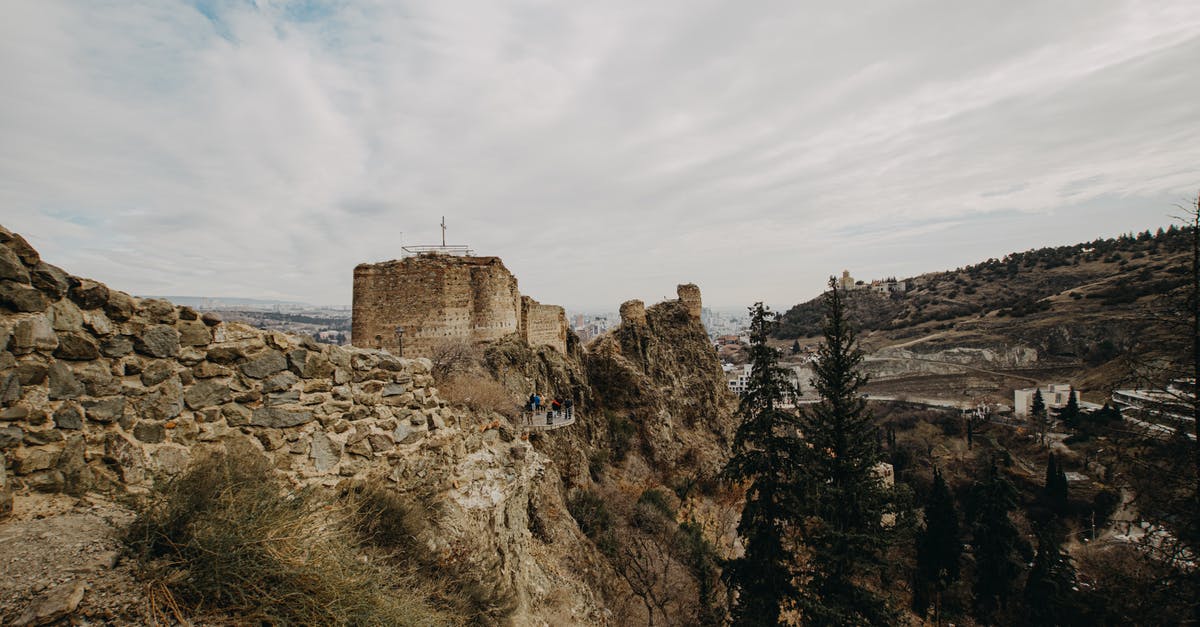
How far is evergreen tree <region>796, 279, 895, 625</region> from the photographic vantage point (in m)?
9.42

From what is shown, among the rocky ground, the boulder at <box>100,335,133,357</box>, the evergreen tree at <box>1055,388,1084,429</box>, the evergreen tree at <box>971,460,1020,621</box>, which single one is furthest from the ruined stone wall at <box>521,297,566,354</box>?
the evergreen tree at <box>1055,388,1084,429</box>

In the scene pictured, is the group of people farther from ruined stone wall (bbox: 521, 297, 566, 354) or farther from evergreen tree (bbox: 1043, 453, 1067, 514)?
evergreen tree (bbox: 1043, 453, 1067, 514)

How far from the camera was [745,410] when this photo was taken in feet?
37.9

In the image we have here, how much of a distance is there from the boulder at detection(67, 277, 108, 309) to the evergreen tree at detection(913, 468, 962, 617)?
33.9 m

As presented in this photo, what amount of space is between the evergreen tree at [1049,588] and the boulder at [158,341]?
30.2m

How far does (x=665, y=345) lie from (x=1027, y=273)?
113505 mm

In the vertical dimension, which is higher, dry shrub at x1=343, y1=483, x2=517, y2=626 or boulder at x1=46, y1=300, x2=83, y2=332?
boulder at x1=46, y1=300, x2=83, y2=332

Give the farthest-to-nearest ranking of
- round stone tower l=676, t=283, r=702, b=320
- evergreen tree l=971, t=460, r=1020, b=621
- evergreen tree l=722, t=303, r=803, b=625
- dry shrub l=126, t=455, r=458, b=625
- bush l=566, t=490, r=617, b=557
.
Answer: round stone tower l=676, t=283, r=702, b=320 → evergreen tree l=971, t=460, r=1020, b=621 → bush l=566, t=490, r=617, b=557 → evergreen tree l=722, t=303, r=803, b=625 → dry shrub l=126, t=455, r=458, b=625

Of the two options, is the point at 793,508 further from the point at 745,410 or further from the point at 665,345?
the point at 665,345

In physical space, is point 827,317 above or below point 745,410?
above

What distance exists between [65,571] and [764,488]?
10610 millimetres

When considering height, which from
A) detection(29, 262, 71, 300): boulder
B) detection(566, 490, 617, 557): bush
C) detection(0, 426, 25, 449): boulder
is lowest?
detection(566, 490, 617, 557): bush

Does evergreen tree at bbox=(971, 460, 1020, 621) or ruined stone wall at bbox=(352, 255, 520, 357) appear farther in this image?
evergreen tree at bbox=(971, 460, 1020, 621)

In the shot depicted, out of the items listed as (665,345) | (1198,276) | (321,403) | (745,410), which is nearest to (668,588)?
(745,410)
